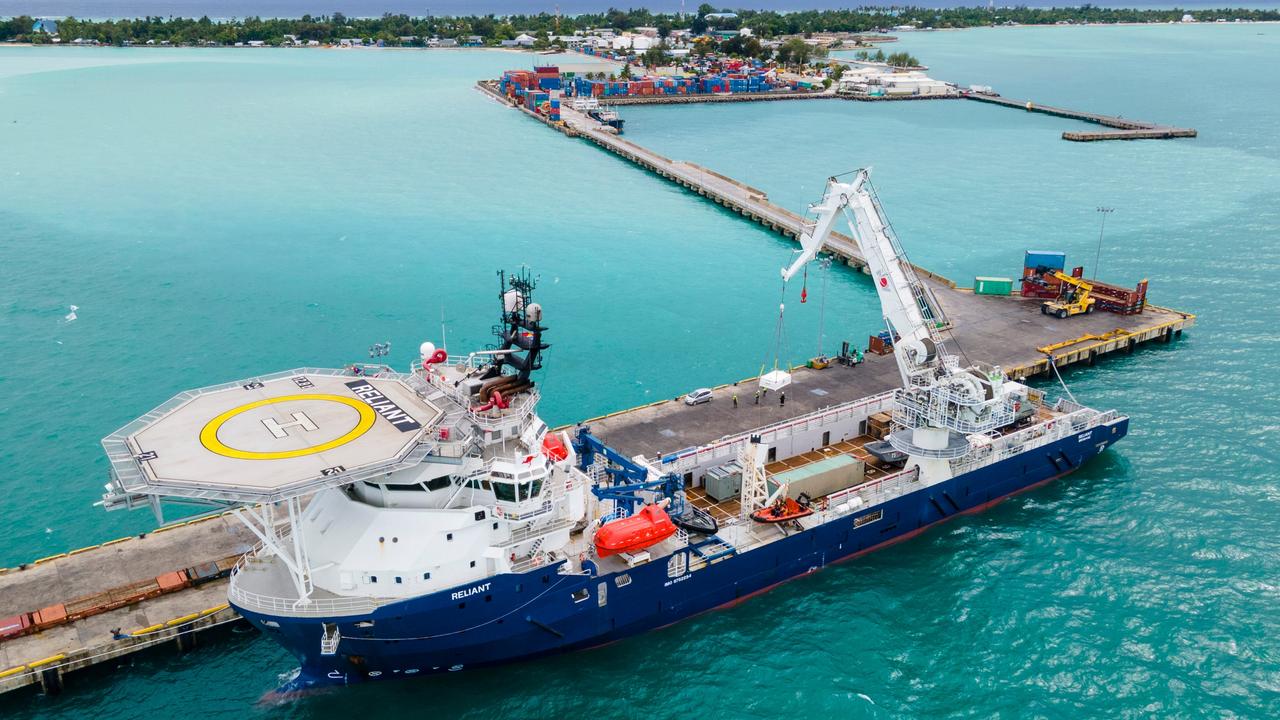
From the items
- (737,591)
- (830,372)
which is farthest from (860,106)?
(737,591)

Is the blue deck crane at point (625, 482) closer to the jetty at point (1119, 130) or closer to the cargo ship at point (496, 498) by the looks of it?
the cargo ship at point (496, 498)

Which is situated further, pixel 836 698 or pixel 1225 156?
pixel 1225 156

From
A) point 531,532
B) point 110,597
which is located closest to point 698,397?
point 531,532

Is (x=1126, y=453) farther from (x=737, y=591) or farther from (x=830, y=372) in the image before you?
(x=737, y=591)

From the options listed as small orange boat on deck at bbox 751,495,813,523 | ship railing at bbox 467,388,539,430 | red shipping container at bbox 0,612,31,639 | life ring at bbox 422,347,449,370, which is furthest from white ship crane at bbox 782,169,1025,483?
red shipping container at bbox 0,612,31,639

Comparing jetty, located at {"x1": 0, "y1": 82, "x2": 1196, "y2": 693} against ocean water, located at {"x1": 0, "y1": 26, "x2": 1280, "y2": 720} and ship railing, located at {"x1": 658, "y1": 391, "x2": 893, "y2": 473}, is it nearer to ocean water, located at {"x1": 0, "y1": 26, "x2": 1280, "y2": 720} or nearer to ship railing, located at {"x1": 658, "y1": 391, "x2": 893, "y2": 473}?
ship railing, located at {"x1": 658, "y1": 391, "x2": 893, "y2": 473}
